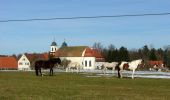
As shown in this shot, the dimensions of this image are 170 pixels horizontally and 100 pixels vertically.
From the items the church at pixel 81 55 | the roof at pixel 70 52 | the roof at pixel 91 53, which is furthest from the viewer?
the roof at pixel 70 52

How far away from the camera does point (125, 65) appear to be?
52375 millimetres

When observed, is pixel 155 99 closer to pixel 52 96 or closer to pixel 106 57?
pixel 52 96

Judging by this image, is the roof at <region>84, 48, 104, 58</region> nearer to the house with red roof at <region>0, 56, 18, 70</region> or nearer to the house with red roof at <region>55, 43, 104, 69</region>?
the house with red roof at <region>55, 43, 104, 69</region>

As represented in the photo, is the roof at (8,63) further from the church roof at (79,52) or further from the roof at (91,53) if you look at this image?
the roof at (91,53)

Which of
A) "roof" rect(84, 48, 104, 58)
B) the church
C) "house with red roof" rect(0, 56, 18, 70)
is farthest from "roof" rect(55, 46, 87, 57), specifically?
"house with red roof" rect(0, 56, 18, 70)

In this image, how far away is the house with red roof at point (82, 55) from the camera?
566 ft

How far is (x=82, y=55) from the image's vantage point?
566 feet

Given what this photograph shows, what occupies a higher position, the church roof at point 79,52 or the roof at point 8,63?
the church roof at point 79,52

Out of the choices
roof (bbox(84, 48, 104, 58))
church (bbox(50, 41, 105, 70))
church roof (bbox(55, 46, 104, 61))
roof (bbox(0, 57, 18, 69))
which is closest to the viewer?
church (bbox(50, 41, 105, 70))

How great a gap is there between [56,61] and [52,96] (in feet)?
107

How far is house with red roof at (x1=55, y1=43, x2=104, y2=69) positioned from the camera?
17250 cm

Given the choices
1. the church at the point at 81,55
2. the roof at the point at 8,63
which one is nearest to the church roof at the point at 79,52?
the church at the point at 81,55

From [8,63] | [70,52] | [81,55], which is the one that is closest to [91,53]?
[81,55]

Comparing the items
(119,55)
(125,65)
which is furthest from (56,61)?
(119,55)
